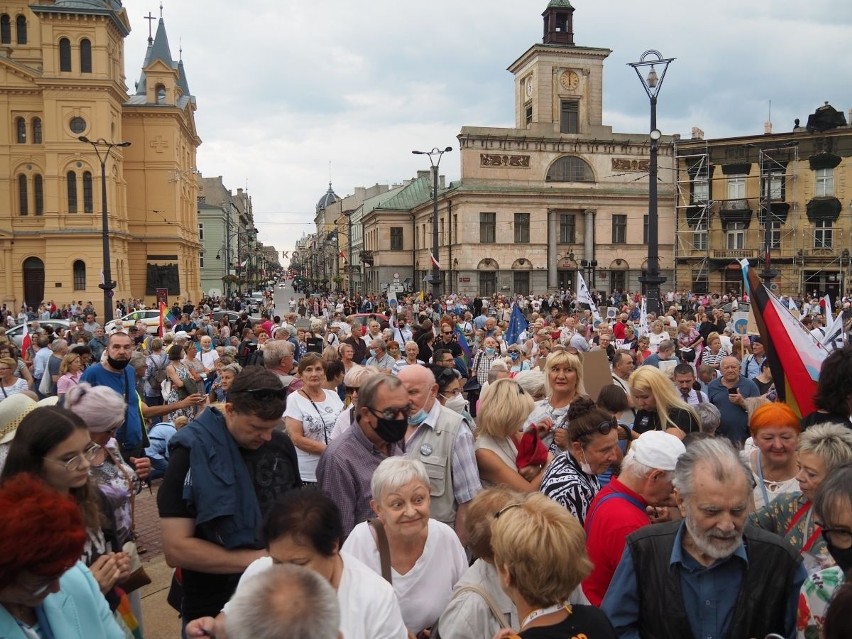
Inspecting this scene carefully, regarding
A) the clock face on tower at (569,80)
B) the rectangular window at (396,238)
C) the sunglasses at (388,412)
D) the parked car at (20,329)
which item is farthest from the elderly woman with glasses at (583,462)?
the rectangular window at (396,238)

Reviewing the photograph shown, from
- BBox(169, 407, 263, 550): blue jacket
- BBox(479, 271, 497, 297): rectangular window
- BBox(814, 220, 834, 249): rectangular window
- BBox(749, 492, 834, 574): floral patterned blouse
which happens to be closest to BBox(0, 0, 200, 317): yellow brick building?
BBox(479, 271, 497, 297): rectangular window

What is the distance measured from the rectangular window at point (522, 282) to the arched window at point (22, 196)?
34.2 meters

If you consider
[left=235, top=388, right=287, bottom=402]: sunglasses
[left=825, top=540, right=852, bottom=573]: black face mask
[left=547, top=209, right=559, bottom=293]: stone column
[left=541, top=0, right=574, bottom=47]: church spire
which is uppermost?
[left=541, top=0, right=574, bottom=47]: church spire

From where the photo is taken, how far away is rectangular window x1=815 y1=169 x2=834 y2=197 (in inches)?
1877

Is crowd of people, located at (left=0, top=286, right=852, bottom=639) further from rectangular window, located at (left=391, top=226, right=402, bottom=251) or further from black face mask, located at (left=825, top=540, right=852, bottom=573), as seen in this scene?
rectangular window, located at (left=391, top=226, right=402, bottom=251)

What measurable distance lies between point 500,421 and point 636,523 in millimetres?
1490

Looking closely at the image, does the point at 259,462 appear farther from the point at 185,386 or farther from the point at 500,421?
the point at 185,386

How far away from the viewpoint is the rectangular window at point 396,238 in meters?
66.8

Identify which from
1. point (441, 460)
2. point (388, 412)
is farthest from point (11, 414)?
point (441, 460)

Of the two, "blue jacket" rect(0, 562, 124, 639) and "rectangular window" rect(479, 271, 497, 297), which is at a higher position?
"rectangular window" rect(479, 271, 497, 297)

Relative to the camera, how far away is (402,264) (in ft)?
218

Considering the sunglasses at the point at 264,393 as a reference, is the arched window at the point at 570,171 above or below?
above

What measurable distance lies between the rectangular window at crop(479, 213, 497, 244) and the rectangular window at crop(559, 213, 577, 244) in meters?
5.33

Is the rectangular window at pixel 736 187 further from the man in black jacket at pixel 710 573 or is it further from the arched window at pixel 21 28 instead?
the man in black jacket at pixel 710 573
